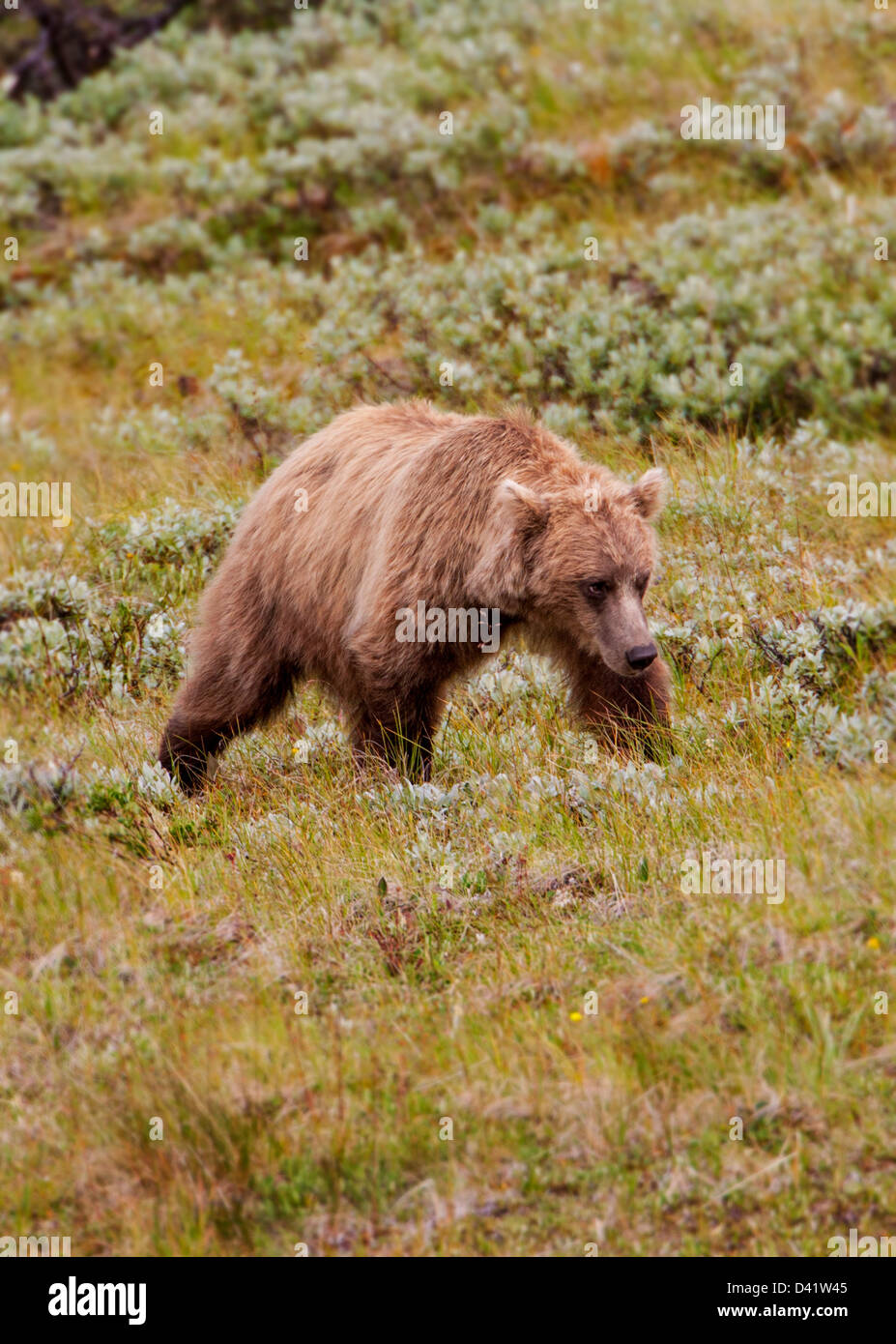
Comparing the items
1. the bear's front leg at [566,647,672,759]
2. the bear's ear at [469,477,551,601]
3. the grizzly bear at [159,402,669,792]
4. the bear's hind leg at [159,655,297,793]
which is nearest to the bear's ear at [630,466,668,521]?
the grizzly bear at [159,402,669,792]

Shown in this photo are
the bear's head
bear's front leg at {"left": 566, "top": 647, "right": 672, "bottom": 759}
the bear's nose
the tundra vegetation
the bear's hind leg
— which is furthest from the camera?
the bear's hind leg

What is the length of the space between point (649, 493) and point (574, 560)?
48 cm

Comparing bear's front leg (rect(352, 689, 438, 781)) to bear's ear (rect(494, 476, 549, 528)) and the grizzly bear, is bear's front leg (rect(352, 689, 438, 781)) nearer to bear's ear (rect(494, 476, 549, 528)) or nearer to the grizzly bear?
A: the grizzly bear

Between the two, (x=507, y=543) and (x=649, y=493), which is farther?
(x=649, y=493)

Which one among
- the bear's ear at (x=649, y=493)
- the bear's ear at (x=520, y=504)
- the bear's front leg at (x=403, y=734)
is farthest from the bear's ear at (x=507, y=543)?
the bear's front leg at (x=403, y=734)

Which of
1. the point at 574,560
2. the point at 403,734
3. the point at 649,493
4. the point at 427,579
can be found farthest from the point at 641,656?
the point at 403,734

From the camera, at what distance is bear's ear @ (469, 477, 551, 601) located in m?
5.81

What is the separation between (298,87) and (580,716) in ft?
35.4

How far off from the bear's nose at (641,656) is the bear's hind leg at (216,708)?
1.77 meters

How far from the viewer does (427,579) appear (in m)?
5.95

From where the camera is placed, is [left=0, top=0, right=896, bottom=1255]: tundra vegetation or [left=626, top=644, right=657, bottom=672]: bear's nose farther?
[left=626, top=644, right=657, bottom=672]: bear's nose

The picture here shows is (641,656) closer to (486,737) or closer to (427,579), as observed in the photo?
(427,579)

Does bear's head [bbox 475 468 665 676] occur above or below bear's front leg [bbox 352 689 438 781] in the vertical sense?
above

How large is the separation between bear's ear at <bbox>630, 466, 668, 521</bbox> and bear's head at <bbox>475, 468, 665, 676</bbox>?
62 mm
